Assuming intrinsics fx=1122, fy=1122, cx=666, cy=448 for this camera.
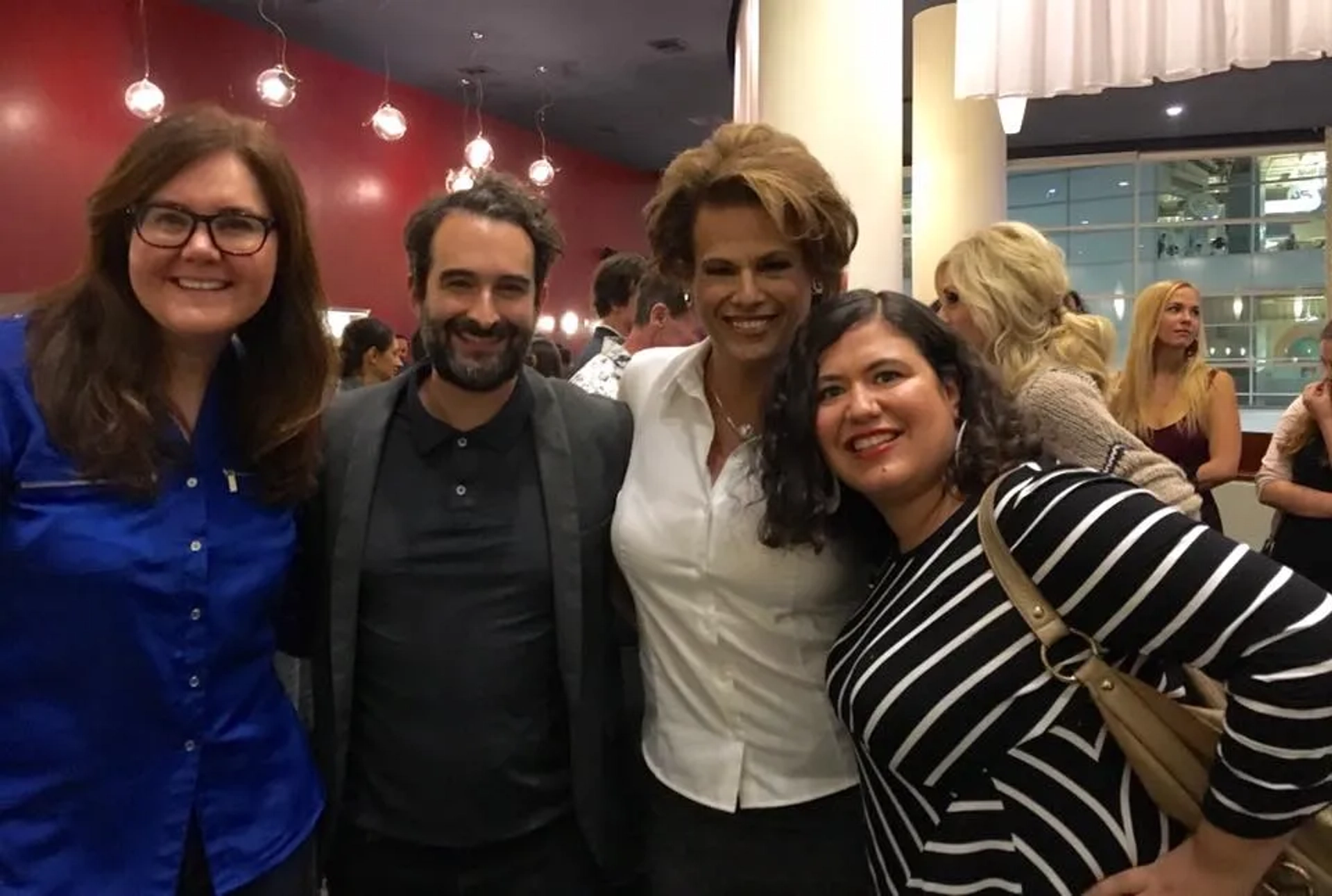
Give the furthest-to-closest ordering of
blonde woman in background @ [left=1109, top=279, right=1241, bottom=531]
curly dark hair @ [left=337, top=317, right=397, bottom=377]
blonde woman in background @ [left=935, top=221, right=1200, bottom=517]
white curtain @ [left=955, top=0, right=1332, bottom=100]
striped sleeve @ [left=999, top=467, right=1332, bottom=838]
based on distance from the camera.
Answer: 1. curly dark hair @ [left=337, top=317, right=397, bottom=377]
2. blonde woman in background @ [left=1109, top=279, right=1241, bottom=531]
3. white curtain @ [left=955, top=0, right=1332, bottom=100]
4. blonde woman in background @ [left=935, top=221, right=1200, bottom=517]
5. striped sleeve @ [left=999, top=467, right=1332, bottom=838]

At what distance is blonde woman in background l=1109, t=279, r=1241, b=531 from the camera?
13.0 ft

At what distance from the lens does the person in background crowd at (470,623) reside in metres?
1.72

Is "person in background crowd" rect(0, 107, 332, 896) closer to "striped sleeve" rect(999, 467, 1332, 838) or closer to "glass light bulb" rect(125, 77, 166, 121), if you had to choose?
"striped sleeve" rect(999, 467, 1332, 838)

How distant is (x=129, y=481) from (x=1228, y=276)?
41.9ft

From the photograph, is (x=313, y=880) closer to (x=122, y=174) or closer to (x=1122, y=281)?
(x=122, y=174)

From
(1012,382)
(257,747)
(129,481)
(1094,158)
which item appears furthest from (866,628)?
(1094,158)

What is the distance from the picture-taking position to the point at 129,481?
4.60ft

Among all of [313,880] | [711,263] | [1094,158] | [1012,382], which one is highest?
[1094,158]

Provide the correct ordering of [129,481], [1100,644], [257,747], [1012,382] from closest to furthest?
[1100,644] → [129,481] → [257,747] → [1012,382]

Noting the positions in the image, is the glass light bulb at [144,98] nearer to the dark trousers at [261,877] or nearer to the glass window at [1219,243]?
the dark trousers at [261,877]

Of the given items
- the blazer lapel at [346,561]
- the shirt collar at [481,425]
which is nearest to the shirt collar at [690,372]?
the shirt collar at [481,425]

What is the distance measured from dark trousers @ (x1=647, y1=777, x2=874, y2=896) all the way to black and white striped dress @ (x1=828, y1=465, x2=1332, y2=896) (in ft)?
0.77

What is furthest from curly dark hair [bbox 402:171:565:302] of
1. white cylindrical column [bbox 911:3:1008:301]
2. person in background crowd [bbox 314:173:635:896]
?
white cylindrical column [bbox 911:3:1008:301]

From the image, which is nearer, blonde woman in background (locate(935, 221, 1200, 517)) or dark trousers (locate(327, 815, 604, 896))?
dark trousers (locate(327, 815, 604, 896))
